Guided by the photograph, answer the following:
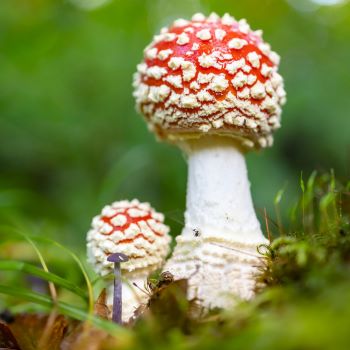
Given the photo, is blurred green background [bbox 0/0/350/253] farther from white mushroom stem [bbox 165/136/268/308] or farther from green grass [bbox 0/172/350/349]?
green grass [bbox 0/172/350/349]

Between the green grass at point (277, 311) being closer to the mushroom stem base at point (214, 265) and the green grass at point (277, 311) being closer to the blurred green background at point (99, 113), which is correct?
the mushroom stem base at point (214, 265)

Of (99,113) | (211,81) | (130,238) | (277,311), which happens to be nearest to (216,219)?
(130,238)

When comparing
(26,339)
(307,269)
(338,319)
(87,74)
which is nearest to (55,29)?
(87,74)

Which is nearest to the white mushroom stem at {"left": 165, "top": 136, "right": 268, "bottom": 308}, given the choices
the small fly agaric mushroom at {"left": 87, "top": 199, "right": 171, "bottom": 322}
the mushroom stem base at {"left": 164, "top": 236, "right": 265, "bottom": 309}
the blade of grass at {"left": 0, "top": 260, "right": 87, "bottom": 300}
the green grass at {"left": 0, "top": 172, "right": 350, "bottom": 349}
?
the mushroom stem base at {"left": 164, "top": 236, "right": 265, "bottom": 309}

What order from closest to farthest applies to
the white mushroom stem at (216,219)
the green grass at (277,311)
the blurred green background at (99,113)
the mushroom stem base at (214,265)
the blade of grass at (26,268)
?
1. the green grass at (277,311)
2. the blade of grass at (26,268)
3. the mushroom stem base at (214,265)
4. the white mushroom stem at (216,219)
5. the blurred green background at (99,113)

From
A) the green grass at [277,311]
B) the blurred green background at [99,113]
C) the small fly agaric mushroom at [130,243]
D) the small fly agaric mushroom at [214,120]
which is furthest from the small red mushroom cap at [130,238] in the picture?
the blurred green background at [99,113]

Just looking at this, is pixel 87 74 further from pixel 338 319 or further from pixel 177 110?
pixel 338 319
